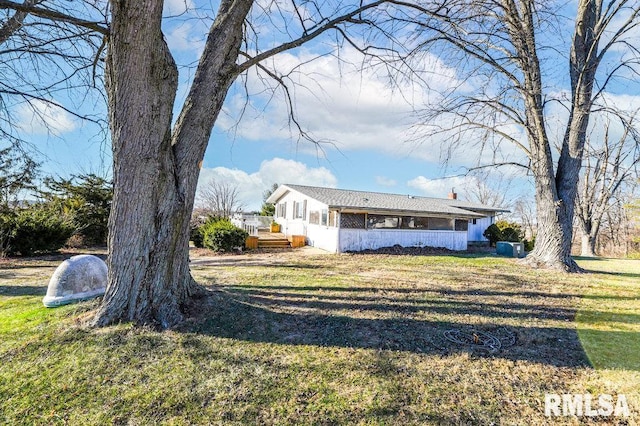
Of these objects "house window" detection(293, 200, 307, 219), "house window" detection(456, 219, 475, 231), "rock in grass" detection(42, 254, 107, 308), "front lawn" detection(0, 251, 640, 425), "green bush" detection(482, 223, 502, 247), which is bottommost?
"front lawn" detection(0, 251, 640, 425)

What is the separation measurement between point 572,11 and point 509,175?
5142 mm

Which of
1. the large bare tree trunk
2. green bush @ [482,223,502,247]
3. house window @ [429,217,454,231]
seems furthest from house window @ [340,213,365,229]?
green bush @ [482,223,502,247]

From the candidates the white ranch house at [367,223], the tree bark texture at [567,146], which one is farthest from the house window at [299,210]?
the tree bark texture at [567,146]

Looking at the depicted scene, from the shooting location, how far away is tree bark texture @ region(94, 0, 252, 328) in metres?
3.71

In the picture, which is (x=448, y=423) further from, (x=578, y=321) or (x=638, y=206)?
(x=638, y=206)

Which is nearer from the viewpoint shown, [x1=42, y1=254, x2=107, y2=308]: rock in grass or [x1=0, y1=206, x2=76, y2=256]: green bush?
[x1=42, y1=254, x2=107, y2=308]: rock in grass

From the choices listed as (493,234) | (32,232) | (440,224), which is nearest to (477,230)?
(493,234)

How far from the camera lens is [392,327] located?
4359mm

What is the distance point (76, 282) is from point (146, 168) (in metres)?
2.59

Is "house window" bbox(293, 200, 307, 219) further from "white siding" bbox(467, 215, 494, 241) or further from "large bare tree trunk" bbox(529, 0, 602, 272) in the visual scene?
"white siding" bbox(467, 215, 494, 241)

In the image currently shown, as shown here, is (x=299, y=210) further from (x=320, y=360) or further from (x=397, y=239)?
(x=320, y=360)

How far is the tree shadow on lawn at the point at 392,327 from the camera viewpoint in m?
3.74

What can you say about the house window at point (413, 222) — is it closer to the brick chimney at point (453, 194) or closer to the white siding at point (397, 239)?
the white siding at point (397, 239)

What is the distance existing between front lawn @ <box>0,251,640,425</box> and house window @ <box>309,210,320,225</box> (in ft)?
33.0
